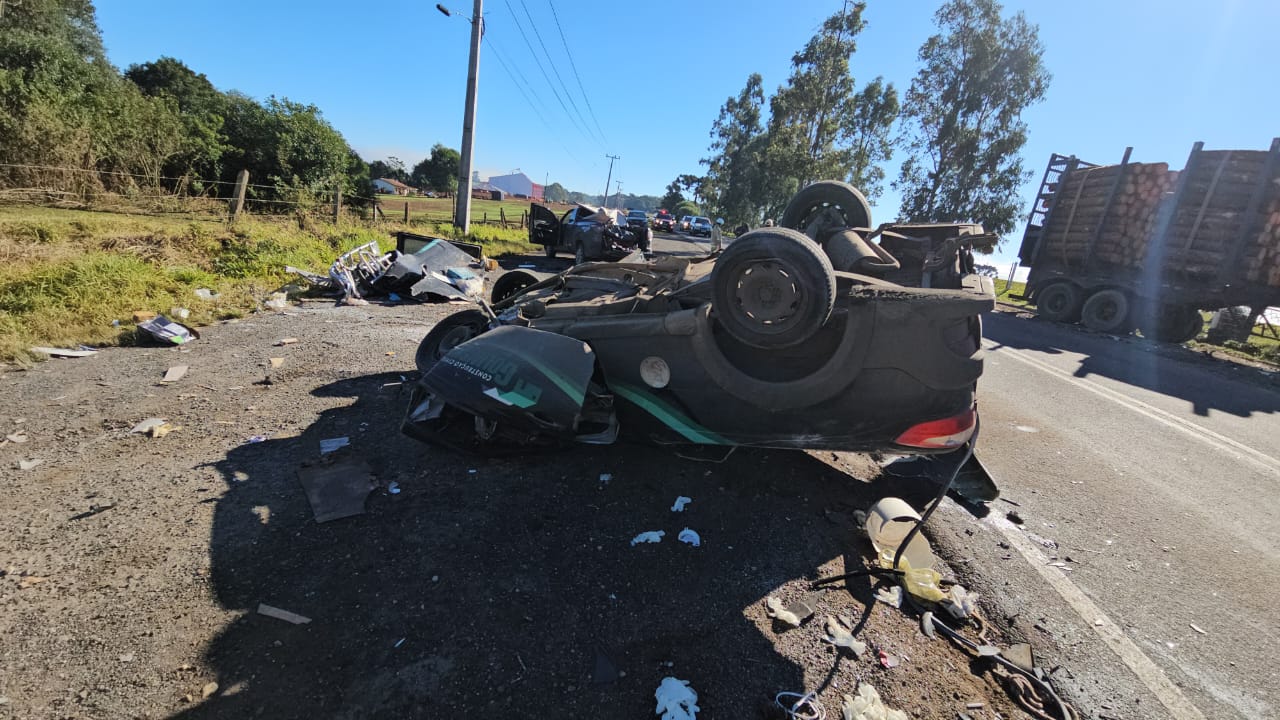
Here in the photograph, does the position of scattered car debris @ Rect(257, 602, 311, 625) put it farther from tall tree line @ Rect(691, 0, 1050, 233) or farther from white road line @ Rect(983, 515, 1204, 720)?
tall tree line @ Rect(691, 0, 1050, 233)

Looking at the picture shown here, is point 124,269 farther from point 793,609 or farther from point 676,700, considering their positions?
point 793,609

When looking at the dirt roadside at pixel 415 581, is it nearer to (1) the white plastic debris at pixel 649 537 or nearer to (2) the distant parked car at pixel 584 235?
(1) the white plastic debris at pixel 649 537

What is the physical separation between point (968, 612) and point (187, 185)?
2103 centimetres

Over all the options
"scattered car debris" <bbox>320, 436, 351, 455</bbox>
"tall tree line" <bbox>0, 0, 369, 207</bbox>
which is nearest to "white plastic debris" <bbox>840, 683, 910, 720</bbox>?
"scattered car debris" <bbox>320, 436, 351, 455</bbox>

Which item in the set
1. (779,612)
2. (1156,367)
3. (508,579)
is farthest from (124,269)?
(1156,367)

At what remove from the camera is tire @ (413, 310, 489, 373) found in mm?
4398

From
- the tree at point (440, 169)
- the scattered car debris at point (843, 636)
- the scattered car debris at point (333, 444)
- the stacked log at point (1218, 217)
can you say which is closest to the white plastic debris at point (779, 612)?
the scattered car debris at point (843, 636)

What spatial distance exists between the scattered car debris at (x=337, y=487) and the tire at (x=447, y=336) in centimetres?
161

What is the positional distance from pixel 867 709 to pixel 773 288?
5.38ft

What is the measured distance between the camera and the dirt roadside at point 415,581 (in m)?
1.58

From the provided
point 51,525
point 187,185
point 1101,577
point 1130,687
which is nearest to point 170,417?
point 51,525

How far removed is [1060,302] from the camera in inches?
460

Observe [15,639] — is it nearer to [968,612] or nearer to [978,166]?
[968,612]

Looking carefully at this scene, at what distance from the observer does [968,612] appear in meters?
2.14
